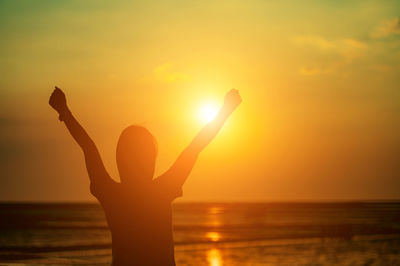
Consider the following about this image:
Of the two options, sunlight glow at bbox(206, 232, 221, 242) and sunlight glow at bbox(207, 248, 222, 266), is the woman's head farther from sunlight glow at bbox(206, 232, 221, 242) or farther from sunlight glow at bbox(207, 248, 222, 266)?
sunlight glow at bbox(206, 232, 221, 242)

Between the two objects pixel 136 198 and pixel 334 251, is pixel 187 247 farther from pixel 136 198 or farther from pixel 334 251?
pixel 136 198

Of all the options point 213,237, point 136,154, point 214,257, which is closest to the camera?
point 136,154

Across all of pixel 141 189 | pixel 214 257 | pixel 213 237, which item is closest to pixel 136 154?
pixel 141 189

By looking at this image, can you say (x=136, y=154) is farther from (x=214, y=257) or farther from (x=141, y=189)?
(x=214, y=257)

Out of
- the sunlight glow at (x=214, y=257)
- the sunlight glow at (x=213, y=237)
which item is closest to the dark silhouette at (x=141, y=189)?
the sunlight glow at (x=214, y=257)

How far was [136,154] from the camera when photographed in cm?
344

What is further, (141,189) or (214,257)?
(214,257)

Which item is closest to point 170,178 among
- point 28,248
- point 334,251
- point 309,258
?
point 309,258

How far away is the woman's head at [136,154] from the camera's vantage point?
343cm

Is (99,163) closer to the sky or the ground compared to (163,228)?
closer to the sky

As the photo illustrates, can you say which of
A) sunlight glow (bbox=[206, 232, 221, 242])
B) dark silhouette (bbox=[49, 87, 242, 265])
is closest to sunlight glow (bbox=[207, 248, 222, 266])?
sunlight glow (bbox=[206, 232, 221, 242])

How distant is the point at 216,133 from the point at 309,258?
2231 cm

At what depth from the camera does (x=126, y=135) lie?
3.45 metres

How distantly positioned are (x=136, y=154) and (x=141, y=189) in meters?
0.18
